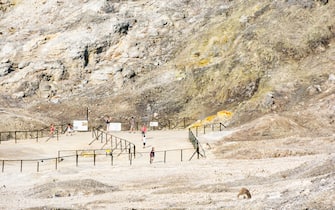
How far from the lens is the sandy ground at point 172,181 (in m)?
21.7

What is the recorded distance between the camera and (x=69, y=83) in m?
67.7


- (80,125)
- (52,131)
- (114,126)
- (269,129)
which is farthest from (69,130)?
(269,129)

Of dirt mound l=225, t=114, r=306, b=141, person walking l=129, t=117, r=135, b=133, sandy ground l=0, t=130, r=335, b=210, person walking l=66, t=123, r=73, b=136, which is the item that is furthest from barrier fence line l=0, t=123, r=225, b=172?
dirt mound l=225, t=114, r=306, b=141

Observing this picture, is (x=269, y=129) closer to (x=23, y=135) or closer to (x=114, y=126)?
(x=114, y=126)

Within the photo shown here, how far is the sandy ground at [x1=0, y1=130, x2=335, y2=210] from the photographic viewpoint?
2174 cm

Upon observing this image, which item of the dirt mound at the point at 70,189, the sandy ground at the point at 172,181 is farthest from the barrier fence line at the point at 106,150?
the dirt mound at the point at 70,189

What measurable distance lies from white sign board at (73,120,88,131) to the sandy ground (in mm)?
10745

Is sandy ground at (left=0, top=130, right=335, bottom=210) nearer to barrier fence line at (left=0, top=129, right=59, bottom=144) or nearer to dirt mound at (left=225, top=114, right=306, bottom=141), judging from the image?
dirt mound at (left=225, top=114, right=306, bottom=141)

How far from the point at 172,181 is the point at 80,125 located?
26726 millimetres

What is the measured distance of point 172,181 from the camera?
29656 mm

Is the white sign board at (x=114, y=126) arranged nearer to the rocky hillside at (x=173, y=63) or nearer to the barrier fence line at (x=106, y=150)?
the barrier fence line at (x=106, y=150)

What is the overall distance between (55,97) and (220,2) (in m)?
26.7

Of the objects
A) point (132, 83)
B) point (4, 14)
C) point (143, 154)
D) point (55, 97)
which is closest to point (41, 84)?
point (55, 97)

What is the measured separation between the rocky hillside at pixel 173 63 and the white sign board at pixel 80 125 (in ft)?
9.66
